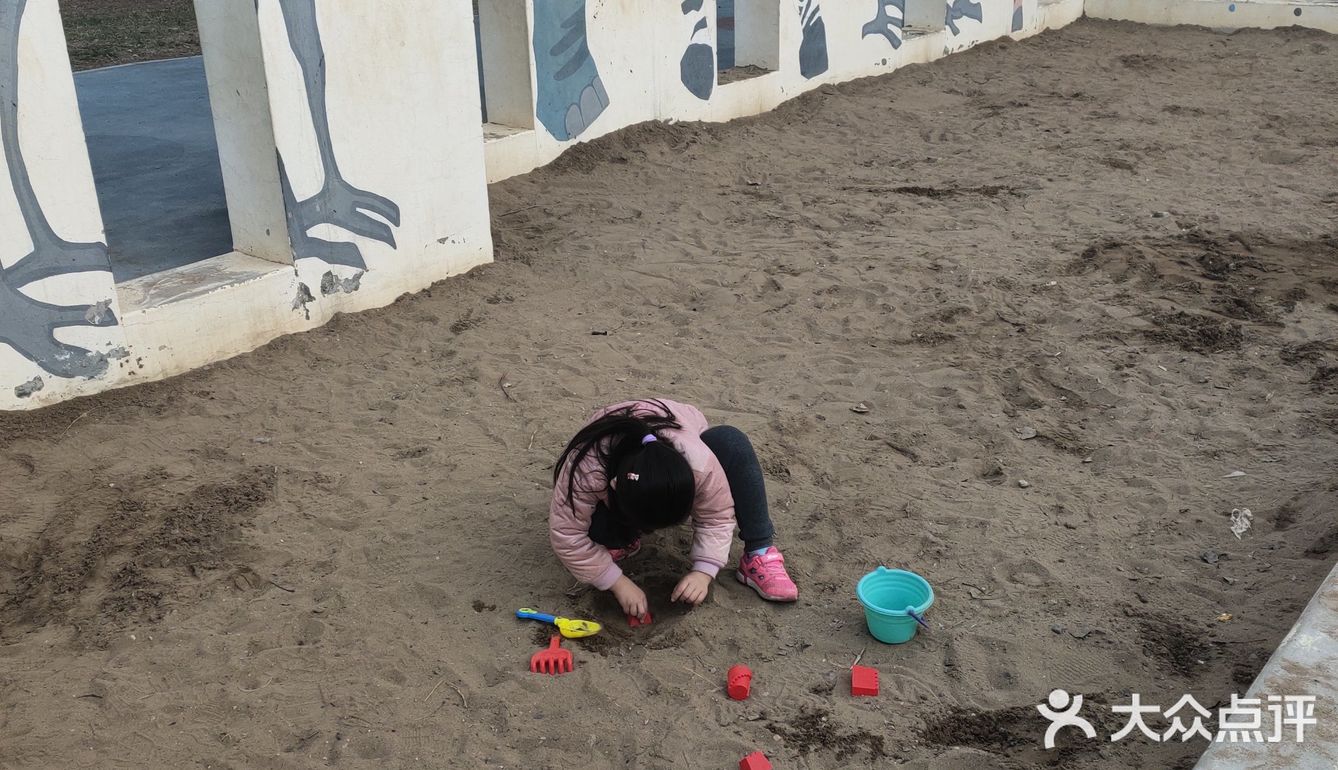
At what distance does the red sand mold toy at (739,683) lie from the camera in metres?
3.19

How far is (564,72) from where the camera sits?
7.84 m

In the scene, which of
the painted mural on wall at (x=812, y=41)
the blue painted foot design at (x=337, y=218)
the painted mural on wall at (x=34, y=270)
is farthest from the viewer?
the painted mural on wall at (x=812, y=41)

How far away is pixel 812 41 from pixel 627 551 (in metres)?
7.24

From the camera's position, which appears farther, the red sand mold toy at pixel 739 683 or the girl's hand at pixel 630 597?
the girl's hand at pixel 630 597

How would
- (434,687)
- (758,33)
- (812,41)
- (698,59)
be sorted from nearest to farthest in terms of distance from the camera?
(434,687) < (698,59) < (758,33) < (812,41)

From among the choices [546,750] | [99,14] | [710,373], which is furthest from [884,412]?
[99,14]

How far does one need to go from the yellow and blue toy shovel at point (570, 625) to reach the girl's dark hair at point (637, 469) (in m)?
0.30

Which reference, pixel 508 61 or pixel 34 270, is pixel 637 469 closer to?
pixel 34 270

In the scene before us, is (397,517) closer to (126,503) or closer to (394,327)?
(126,503)

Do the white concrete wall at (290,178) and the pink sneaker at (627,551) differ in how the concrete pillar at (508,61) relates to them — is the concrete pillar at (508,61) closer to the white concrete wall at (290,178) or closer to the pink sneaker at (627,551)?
the white concrete wall at (290,178)

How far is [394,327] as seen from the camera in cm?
560

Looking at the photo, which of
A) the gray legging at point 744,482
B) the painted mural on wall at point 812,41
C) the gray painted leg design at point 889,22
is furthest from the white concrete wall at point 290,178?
the gray painted leg design at point 889,22

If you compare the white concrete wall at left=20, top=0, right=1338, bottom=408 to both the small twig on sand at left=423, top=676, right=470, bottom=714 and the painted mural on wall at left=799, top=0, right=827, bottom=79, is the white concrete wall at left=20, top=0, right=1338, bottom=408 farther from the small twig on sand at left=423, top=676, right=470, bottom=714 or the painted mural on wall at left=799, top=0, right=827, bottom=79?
the painted mural on wall at left=799, top=0, right=827, bottom=79

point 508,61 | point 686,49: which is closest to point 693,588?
point 508,61
